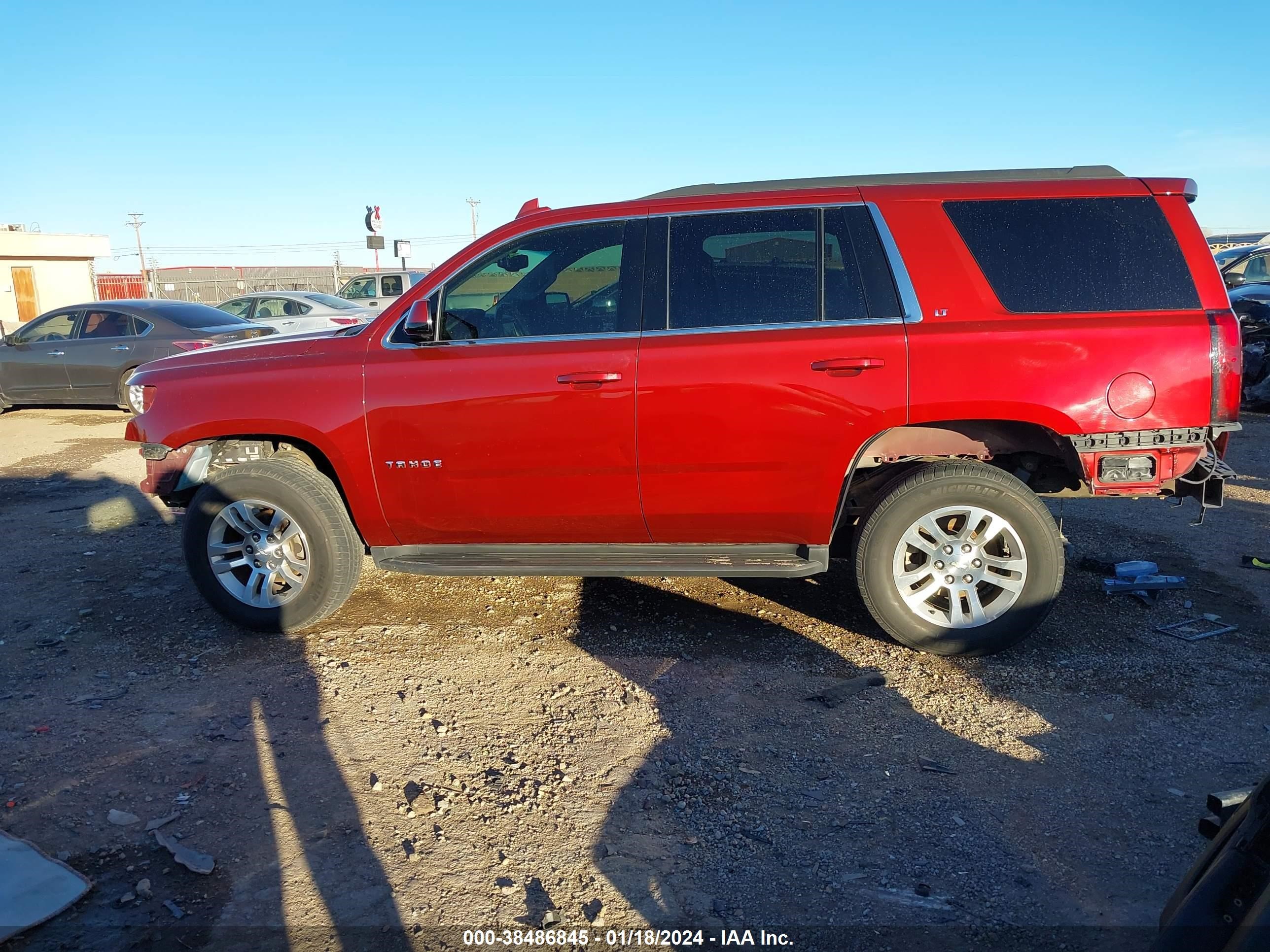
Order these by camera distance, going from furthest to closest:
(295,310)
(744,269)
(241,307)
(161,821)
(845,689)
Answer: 1. (241,307)
2. (295,310)
3. (744,269)
4. (845,689)
5. (161,821)

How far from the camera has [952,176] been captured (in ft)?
14.2

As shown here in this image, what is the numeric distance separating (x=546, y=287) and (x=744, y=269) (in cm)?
97

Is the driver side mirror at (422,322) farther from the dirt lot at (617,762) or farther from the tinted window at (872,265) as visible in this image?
the tinted window at (872,265)

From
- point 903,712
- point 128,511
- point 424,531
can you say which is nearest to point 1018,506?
point 903,712

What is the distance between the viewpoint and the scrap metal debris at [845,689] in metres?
3.85

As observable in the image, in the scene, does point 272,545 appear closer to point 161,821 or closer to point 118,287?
point 161,821

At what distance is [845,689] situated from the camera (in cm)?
395

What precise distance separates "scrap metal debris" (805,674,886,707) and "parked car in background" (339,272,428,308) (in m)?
Result: 16.7

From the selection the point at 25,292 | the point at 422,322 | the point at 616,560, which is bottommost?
the point at 616,560

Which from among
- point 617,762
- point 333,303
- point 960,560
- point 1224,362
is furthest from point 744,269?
point 333,303

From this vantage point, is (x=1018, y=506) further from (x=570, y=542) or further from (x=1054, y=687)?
(x=570, y=542)

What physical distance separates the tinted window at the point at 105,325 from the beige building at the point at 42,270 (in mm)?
25001

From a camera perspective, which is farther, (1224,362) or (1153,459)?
(1153,459)

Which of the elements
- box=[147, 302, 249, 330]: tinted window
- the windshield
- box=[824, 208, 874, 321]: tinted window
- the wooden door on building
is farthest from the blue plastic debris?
the wooden door on building
